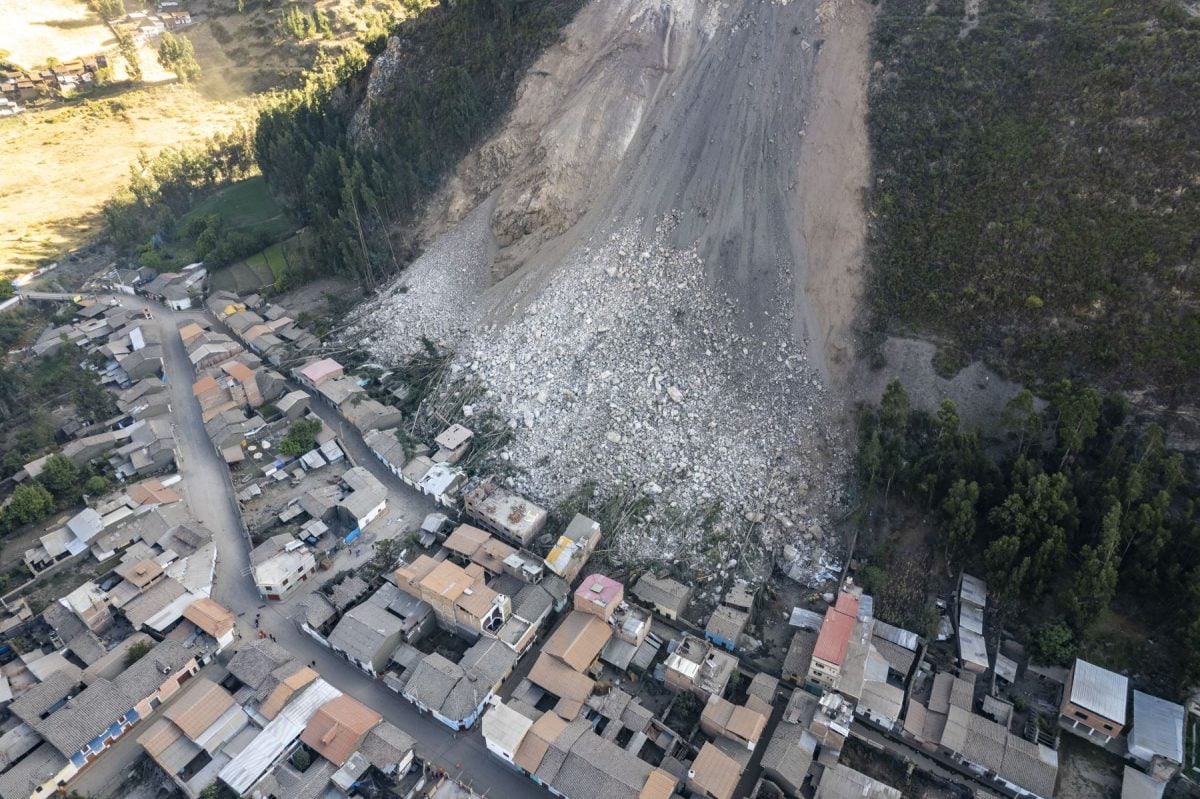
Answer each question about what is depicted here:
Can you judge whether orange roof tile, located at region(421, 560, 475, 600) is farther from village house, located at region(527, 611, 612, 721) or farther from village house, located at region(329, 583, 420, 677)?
village house, located at region(527, 611, 612, 721)

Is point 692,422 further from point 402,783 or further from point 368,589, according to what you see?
point 402,783

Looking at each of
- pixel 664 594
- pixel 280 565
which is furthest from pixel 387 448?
pixel 664 594

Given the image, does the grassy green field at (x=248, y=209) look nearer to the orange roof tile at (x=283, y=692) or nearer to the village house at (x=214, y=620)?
the village house at (x=214, y=620)

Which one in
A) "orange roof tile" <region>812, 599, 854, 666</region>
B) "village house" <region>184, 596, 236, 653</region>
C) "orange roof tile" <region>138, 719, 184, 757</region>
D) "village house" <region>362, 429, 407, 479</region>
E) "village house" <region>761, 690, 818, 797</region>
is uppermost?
"village house" <region>362, 429, 407, 479</region>

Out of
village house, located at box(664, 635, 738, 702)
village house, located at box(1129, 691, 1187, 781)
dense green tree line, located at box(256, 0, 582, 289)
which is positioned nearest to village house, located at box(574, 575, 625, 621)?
village house, located at box(664, 635, 738, 702)

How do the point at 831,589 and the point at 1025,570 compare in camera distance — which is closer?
the point at 1025,570

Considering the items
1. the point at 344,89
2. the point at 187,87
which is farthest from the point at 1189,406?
the point at 187,87

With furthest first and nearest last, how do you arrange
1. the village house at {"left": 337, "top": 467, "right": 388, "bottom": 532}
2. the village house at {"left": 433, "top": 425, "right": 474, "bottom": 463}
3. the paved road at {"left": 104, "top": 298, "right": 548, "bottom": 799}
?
1. the village house at {"left": 433, "top": 425, "right": 474, "bottom": 463}
2. the village house at {"left": 337, "top": 467, "right": 388, "bottom": 532}
3. the paved road at {"left": 104, "top": 298, "right": 548, "bottom": 799}
